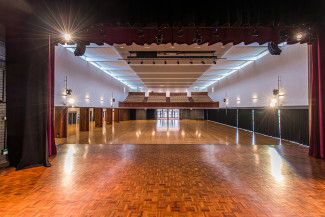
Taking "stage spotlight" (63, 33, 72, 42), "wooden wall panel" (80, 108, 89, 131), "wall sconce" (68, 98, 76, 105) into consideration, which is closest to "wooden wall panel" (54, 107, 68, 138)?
"wall sconce" (68, 98, 76, 105)

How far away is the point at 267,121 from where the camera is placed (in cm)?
955

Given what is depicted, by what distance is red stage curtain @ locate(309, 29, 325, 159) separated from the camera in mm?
4953

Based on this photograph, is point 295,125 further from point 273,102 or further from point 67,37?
point 67,37

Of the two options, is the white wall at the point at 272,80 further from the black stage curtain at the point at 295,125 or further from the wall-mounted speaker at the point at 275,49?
the wall-mounted speaker at the point at 275,49

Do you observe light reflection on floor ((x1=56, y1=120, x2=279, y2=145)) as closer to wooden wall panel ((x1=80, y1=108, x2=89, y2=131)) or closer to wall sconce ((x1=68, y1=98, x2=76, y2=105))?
wooden wall panel ((x1=80, y1=108, x2=89, y2=131))

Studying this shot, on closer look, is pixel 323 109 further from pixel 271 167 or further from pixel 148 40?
pixel 148 40

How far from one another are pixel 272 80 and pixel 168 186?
23.1 feet

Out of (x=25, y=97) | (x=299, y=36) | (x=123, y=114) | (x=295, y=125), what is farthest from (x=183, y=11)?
(x=123, y=114)

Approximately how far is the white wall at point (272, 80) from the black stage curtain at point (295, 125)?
28 cm

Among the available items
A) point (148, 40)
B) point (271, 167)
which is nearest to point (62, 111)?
point (148, 40)

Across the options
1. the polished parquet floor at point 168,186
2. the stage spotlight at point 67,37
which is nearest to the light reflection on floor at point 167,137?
the polished parquet floor at point 168,186

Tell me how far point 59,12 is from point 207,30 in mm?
2710

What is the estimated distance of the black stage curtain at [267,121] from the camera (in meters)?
8.85

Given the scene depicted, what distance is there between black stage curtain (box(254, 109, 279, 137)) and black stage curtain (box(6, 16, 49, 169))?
750 cm
